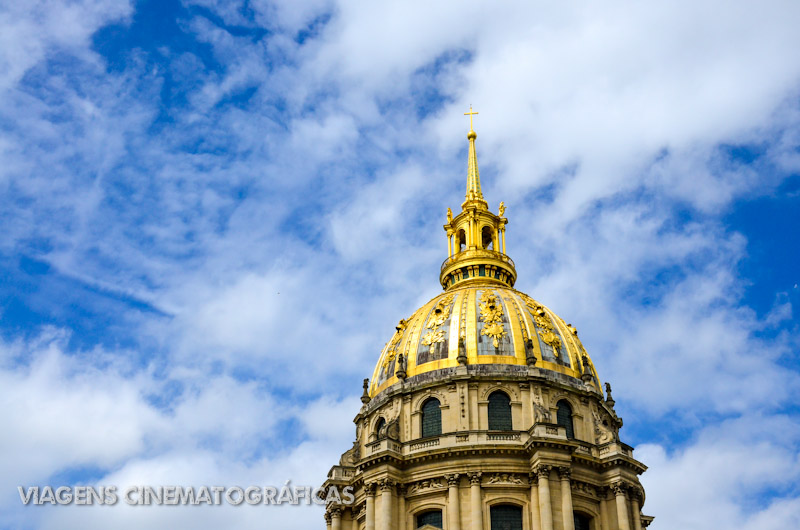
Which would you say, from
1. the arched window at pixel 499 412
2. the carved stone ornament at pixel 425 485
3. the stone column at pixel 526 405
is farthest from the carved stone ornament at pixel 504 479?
the stone column at pixel 526 405

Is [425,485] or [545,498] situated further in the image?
[425,485]

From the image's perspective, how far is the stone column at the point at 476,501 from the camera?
57.1 m

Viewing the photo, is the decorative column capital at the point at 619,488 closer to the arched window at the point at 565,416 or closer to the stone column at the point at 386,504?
the arched window at the point at 565,416

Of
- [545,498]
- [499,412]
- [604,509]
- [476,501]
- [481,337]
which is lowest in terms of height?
[545,498]

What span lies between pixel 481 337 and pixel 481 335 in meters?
0.15

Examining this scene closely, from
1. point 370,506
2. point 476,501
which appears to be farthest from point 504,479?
point 370,506

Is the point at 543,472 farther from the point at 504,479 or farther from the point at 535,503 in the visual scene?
the point at 504,479

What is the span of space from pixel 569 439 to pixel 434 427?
366 inches

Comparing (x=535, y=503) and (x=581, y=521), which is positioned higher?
(x=535, y=503)

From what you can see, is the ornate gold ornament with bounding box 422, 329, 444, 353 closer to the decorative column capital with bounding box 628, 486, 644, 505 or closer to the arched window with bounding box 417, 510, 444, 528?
the arched window with bounding box 417, 510, 444, 528

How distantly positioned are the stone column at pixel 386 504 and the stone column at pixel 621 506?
1456 centimetres

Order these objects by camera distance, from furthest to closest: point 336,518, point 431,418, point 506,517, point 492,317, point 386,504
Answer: point 492,317
point 431,418
point 336,518
point 386,504
point 506,517

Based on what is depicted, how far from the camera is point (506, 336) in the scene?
67188 mm

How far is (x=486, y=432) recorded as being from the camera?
6069cm
